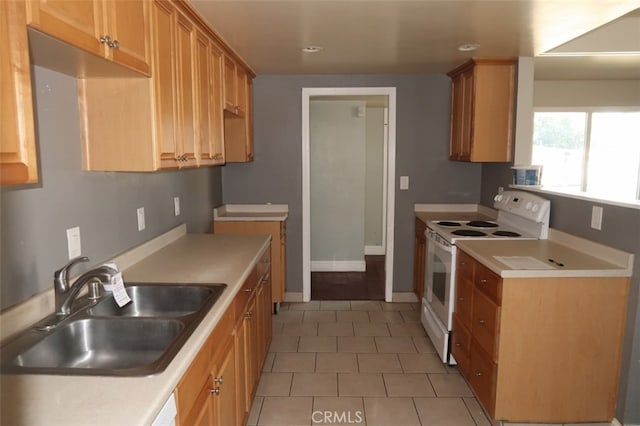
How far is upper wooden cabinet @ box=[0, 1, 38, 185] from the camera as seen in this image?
0.89m

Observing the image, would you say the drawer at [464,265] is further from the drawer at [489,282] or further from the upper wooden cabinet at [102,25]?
the upper wooden cabinet at [102,25]

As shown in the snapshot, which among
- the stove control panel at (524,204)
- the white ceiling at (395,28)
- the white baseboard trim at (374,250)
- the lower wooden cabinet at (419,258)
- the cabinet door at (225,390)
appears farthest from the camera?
the white baseboard trim at (374,250)

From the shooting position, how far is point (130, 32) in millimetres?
1639

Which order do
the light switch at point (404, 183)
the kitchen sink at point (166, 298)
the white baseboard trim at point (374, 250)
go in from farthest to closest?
the white baseboard trim at point (374, 250) → the light switch at point (404, 183) → the kitchen sink at point (166, 298)

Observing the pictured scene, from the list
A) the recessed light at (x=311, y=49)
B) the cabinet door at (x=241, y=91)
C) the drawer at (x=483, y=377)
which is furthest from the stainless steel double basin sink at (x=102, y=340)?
the cabinet door at (x=241, y=91)

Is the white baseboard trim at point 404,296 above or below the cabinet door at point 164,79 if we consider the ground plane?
below

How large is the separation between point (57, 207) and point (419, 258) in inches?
129

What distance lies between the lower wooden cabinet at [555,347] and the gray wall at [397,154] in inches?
83.8

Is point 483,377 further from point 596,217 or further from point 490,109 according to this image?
point 490,109

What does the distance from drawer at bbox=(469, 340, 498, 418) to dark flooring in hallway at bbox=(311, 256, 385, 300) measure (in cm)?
197

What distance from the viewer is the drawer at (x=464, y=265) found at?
2.72 meters

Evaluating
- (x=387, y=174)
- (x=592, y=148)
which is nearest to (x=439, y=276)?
(x=387, y=174)

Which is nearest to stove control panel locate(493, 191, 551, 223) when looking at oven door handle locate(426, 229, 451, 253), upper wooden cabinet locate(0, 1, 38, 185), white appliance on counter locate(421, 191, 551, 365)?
white appliance on counter locate(421, 191, 551, 365)

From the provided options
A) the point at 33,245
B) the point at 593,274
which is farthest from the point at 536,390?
the point at 33,245
